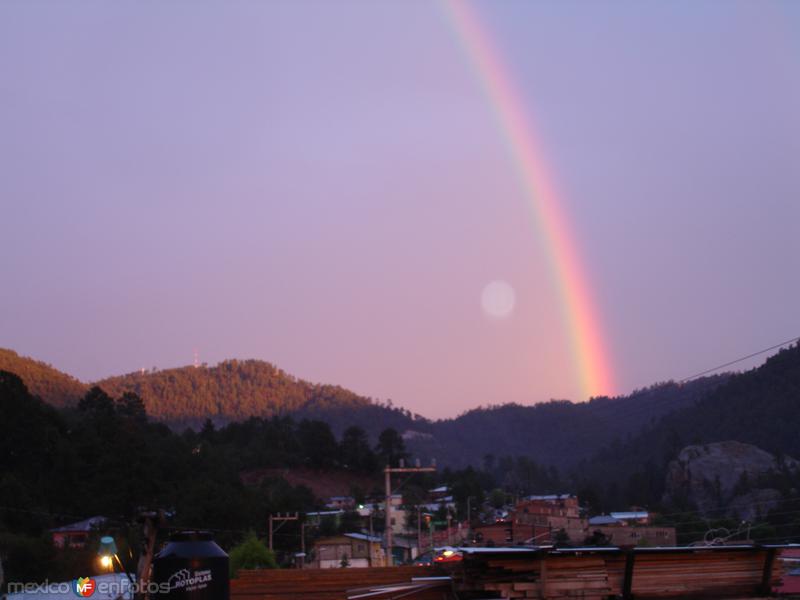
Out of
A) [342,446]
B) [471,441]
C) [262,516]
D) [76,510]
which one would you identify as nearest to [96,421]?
[76,510]

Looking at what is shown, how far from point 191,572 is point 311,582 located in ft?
14.0

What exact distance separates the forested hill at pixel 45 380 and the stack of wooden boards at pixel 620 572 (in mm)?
120098

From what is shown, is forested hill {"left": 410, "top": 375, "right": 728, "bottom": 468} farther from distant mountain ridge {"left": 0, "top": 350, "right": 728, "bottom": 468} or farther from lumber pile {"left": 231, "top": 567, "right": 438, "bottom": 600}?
lumber pile {"left": 231, "top": 567, "right": 438, "bottom": 600}

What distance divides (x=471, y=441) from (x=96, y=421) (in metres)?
99.9

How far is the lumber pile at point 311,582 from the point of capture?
1430 cm

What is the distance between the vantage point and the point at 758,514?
68062 millimetres

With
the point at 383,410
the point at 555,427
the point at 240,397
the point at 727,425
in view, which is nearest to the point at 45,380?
the point at 240,397

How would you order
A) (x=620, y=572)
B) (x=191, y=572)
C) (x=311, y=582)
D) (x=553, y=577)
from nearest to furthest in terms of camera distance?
(x=191, y=572) < (x=553, y=577) < (x=620, y=572) < (x=311, y=582)

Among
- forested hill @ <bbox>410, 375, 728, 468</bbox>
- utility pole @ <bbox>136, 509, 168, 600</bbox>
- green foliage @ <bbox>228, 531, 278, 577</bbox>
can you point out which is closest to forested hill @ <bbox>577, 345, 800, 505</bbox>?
forested hill @ <bbox>410, 375, 728, 468</bbox>

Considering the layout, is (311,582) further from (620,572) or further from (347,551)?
(347,551)

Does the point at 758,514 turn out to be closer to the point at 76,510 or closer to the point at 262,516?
the point at 262,516

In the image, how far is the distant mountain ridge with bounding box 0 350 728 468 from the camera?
130m

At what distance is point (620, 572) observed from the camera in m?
13.6

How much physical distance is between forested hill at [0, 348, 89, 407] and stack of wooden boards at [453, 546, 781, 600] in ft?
394
